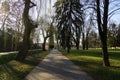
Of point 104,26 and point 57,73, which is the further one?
point 104,26

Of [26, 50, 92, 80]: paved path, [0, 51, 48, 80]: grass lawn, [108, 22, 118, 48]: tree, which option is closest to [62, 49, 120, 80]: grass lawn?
[26, 50, 92, 80]: paved path

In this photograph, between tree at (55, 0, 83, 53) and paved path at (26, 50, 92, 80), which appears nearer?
paved path at (26, 50, 92, 80)

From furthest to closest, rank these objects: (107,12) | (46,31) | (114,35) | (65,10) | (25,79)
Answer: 1. (114,35)
2. (46,31)
3. (65,10)
4. (107,12)
5. (25,79)

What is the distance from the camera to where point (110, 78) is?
40.4ft

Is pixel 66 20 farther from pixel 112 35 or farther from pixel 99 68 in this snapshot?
pixel 99 68

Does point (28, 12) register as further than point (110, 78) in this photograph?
Yes

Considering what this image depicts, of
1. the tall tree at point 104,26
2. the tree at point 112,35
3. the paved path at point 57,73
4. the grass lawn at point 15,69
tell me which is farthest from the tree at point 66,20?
the paved path at point 57,73

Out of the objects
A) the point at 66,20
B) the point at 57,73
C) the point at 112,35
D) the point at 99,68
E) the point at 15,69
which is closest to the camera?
the point at 57,73

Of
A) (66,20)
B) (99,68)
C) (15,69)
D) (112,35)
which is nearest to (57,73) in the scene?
(99,68)

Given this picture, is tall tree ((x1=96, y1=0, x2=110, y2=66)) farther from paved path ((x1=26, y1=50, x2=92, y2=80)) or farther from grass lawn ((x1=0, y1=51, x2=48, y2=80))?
grass lawn ((x1=0, y1=51, x2=48, y2=80))

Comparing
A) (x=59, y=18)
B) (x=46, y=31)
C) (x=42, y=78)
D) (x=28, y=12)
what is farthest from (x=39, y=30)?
(x=42, y=78)

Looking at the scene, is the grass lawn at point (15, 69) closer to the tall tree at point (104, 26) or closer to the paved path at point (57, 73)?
the paved path at point (57, 73)

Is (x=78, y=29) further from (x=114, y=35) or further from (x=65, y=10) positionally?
(x=114, y=35)

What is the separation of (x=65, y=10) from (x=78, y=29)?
18.3 feet
